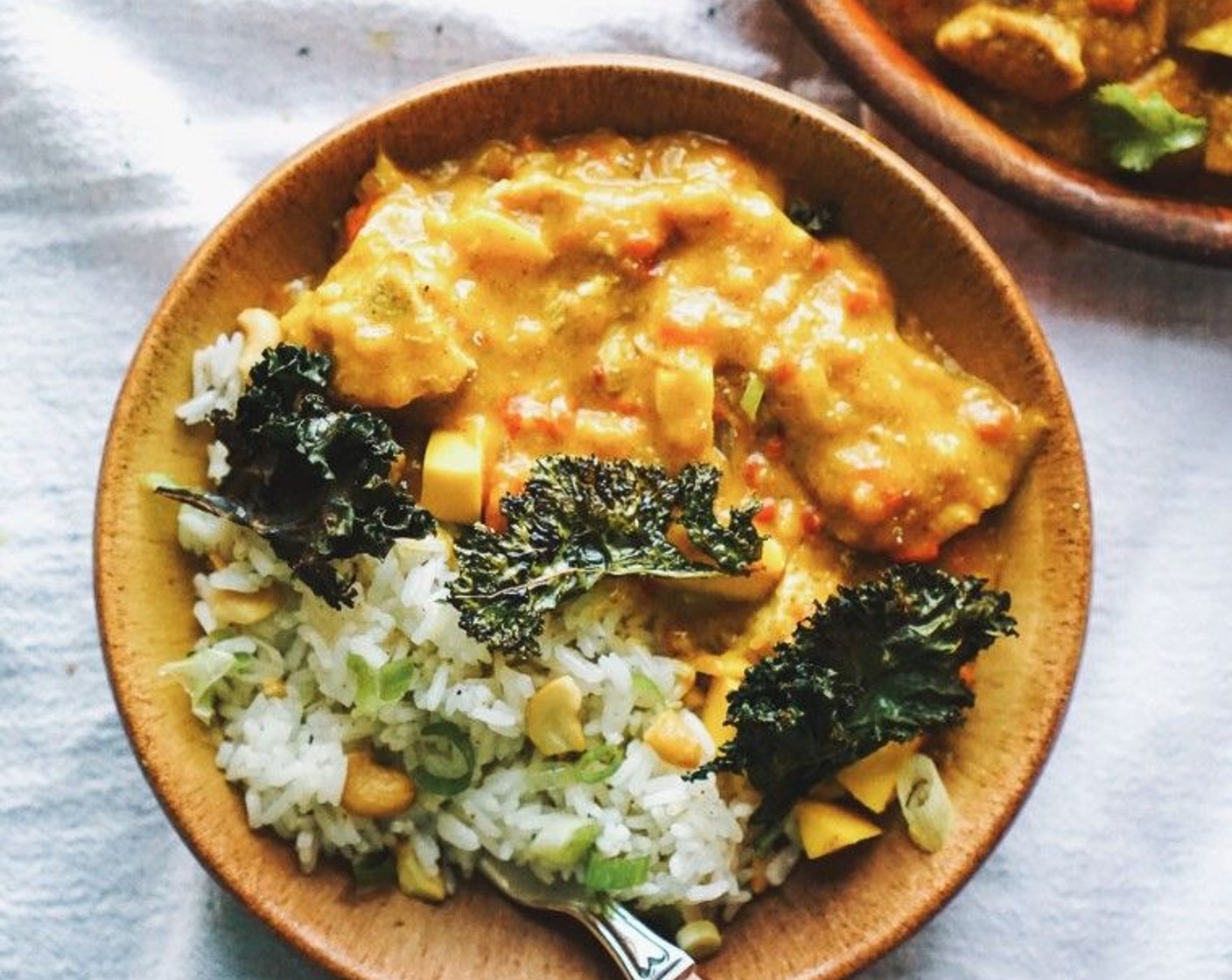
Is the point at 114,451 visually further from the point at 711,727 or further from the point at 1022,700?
the point at 1022,700

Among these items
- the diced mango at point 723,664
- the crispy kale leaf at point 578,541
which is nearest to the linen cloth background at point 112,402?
the diced mango at point 723,664

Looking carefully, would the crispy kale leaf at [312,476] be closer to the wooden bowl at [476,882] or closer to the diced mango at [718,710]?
the wooden bowl at [476,882]

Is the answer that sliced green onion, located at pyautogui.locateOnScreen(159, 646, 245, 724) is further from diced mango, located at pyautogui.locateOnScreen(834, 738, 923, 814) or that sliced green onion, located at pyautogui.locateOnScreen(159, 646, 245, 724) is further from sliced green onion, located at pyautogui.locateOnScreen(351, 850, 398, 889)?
diced mango, located at pyautogui.locateOnScreen(834, 738, 923, 814)

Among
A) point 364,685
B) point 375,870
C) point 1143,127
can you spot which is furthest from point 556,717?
point 1143,127

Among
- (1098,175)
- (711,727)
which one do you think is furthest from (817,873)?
(1098,175)

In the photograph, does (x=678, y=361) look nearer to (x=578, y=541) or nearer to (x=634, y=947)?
(x=578, y=541)
